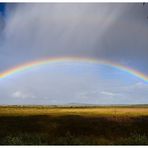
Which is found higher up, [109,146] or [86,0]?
[86,0]

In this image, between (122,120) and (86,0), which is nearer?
(86,0)

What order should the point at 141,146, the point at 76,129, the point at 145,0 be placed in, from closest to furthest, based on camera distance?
the point at 145,0 < the point at 141,146 < the point at 76,129

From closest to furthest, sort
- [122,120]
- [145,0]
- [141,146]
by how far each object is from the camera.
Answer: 1. [145,0]
2. [141,146]
3. [122,120]

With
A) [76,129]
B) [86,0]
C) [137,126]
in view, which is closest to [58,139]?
[76,129]

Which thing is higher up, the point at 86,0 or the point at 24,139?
the point at 86,0

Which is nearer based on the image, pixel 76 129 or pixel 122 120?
pixel 76 129

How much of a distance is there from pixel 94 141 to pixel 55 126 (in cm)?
214

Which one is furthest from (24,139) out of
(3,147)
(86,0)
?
(86,0)

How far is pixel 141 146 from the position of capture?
13.0m

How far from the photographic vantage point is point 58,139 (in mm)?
13758

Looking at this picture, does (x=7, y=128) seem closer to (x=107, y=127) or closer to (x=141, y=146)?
(x=107, y=127)

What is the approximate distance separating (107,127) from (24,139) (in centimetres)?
329

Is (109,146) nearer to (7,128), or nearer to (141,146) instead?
(141,146)

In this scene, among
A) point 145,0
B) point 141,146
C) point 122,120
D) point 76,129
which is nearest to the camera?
point 145,0
